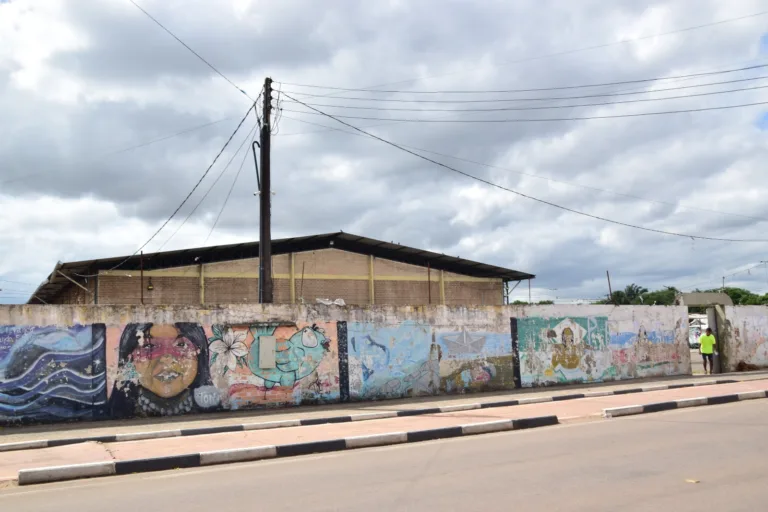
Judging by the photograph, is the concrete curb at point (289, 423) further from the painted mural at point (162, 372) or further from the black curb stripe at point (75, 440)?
the painted mural at point (162, 372)

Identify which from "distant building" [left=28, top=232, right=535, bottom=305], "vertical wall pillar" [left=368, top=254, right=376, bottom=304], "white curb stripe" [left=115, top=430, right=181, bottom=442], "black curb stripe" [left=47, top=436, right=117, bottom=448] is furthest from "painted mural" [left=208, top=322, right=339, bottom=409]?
"vertical wall pillar" [left=368, top=254, right=376, bottom=304]

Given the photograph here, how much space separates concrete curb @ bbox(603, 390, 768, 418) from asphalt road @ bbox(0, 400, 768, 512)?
2.99 meters

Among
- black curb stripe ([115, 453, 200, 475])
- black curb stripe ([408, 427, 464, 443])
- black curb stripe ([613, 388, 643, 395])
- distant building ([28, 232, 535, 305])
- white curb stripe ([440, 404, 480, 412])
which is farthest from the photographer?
distant building ([28, 232, 535, 305])

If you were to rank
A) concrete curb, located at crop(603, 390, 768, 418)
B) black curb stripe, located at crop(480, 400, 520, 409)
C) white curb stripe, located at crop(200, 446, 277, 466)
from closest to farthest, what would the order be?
white curb stripe, located at crop(200, 446, 277, 466) → concrete curb, located at crop(603, 390, 768, 418) → black curb stripe, located at crop(480, 400, 520, 409)

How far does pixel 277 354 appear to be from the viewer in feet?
53.9

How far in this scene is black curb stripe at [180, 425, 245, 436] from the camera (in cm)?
1238

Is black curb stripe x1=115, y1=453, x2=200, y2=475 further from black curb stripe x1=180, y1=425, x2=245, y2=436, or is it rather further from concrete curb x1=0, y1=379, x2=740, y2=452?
black curb stripe x1=180, y1=425, x2=245, y2=436

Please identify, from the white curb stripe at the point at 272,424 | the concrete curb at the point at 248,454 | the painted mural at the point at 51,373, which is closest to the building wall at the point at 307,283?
the painted mural at the point at 51,373

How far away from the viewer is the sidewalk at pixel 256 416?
1288 cm

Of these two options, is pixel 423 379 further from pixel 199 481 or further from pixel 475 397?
pixel 199 481

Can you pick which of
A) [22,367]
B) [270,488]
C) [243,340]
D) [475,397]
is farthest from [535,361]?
[270,488]

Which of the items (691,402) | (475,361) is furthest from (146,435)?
(691,402)

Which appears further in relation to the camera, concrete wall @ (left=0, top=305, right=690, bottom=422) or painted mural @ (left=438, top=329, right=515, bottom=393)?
painted mural @ (left=438, top=329, right=515, bottom=393)

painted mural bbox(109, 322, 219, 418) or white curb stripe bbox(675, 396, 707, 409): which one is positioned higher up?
painted mural bbox(109, 322, 219, 418)
